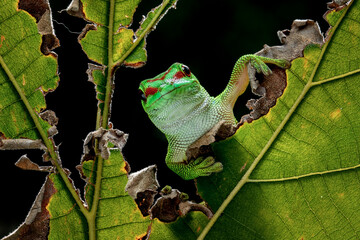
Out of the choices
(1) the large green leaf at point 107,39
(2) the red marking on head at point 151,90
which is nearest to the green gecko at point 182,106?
(2) the red marking on head at point 151,90

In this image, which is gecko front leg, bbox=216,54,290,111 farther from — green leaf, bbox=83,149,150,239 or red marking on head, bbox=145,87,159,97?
green leaf, bbox=83,149,150,239

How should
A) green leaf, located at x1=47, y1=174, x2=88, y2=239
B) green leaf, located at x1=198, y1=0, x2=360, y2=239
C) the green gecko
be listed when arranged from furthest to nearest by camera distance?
1. the green gecko
2. green leaf, located at x1=47, y1=174, x2=88, y2=239
3. green leaf, located at x1=198, y1=0, x2=360, y2=239

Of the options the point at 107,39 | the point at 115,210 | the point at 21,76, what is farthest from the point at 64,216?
the point at 107,39

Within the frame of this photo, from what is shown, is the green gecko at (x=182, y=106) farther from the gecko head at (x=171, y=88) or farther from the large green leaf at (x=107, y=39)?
the large green leaf at (x=107, y=39)

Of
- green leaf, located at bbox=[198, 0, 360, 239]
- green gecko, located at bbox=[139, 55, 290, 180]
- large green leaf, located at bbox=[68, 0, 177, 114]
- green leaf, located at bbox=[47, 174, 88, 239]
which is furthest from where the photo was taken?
green gecko, located at bbox=[139, 55, 290, 180]

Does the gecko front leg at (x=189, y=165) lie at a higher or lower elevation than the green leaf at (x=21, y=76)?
lower

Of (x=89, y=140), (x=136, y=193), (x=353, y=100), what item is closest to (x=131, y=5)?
(x=89, y=140)

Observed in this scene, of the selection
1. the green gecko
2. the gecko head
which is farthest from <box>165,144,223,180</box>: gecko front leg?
the gecko head
